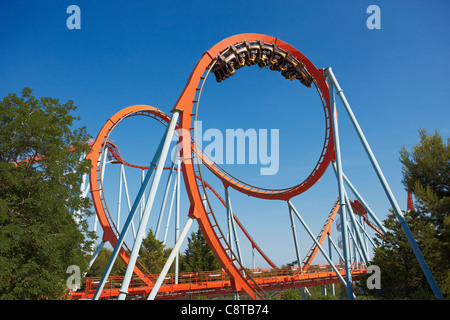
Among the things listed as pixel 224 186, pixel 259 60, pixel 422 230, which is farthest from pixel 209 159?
pixel 422 230

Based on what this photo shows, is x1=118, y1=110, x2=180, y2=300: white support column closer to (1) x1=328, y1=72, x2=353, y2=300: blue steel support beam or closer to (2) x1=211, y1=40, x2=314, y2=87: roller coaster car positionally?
(2) x1=211, y1=40, x2=314, y2=87: roller coaster car

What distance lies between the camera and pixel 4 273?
29.9 ft

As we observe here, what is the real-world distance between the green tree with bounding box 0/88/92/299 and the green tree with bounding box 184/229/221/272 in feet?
40.3

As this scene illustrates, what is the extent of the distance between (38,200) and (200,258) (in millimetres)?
14684

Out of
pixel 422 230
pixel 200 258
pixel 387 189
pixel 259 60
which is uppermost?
pixel 259 60

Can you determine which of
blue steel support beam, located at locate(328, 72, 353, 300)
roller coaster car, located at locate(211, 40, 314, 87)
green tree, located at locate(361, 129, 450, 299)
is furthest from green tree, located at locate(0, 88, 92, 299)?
green tree, located at locate(361, 129, 450, 299)

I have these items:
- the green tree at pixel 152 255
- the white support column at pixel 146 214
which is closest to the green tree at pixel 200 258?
the green tree at pixel 152 255

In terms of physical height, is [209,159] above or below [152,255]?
above

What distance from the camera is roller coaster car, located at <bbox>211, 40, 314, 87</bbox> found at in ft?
44.5

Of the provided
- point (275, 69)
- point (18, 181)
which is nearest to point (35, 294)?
point (18, 181)

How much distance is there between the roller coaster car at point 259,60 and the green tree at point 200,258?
43.7ft

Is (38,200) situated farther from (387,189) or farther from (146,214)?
(387,189)

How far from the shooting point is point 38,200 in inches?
413

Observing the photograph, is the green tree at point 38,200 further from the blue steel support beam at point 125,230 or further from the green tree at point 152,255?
the green tree at point 152,255
